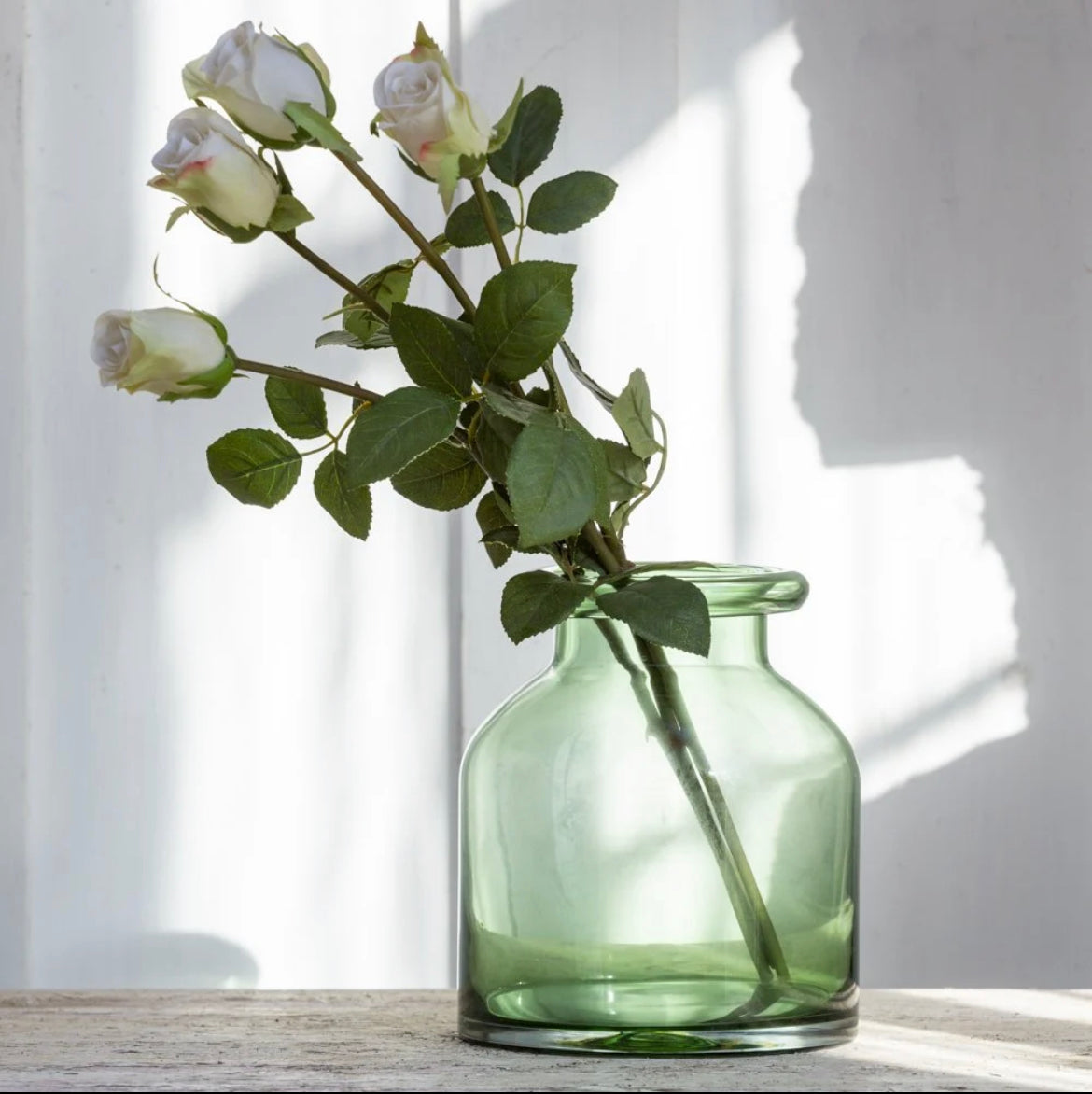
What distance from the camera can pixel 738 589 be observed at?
0.71m

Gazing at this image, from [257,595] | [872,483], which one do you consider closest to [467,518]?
[257,595]

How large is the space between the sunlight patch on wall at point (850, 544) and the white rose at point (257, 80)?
60 cm

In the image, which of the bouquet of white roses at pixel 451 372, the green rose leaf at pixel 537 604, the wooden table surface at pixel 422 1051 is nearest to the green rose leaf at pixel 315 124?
the bouquet of white roses at pixel 451 372

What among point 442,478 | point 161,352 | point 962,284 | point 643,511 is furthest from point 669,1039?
point 962,284

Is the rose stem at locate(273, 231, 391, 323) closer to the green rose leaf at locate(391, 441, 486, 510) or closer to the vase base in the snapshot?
the green rose leaf at locate(391, 441, 486, 510)

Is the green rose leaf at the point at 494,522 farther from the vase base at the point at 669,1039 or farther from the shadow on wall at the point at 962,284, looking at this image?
the shadow on wall at the point at 962,284

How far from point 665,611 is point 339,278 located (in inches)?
8.6

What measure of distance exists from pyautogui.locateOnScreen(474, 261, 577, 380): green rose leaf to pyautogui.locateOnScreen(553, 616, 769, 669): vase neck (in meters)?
0.15

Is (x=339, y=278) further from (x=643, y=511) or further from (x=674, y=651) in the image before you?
(x=643, y=511)

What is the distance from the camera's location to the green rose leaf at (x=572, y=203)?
0.68 m

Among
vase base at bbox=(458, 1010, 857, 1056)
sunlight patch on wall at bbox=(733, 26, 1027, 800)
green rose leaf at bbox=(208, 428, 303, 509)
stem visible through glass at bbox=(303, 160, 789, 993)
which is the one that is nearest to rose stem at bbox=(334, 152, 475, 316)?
stem visible through glass at bbox=(303, 160, 789, 993)

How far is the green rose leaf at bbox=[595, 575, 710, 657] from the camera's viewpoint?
2.05 feet

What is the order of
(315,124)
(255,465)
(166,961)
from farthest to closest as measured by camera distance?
(166,961) < (255,465) < (315,124)

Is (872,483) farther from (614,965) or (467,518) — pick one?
(614,965)
